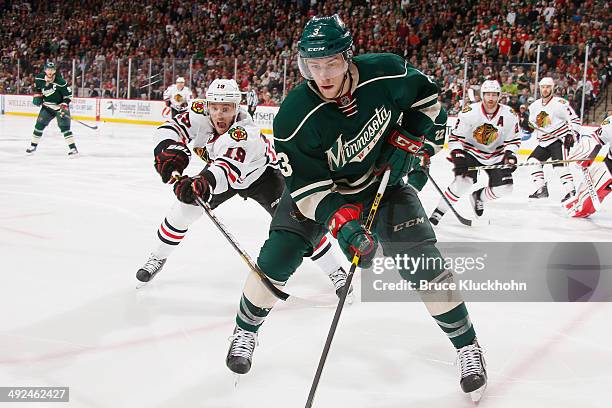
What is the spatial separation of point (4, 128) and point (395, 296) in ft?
35.8

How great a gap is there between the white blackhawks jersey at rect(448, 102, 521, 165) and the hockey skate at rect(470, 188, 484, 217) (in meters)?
0.23

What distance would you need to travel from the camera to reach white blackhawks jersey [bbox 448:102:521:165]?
4820 mm

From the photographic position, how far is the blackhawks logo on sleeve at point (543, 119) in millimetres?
6277

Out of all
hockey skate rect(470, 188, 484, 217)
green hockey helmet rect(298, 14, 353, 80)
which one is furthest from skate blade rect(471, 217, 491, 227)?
green hockey helmet rect(298, 14, 353, 80)

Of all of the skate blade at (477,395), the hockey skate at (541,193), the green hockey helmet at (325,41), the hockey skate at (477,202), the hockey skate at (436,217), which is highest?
the green hockey helmet at (325,41)

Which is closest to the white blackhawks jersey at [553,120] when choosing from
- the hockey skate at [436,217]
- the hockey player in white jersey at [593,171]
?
the hockey player in white jersey at [593,171]

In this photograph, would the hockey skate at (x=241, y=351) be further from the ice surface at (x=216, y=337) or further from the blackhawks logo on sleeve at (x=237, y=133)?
the blackhawks logo on sleeve at (x=237, y=133)

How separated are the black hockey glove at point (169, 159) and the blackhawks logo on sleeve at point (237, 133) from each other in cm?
22

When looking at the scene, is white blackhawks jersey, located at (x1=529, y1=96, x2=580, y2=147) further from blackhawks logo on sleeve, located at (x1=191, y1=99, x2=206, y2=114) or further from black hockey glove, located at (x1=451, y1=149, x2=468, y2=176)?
blackhawks logo on sleeve, located at (x1=191, y1=99, x2=206, y2=114)

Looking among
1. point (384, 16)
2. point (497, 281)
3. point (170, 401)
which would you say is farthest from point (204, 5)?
point (170, 401)

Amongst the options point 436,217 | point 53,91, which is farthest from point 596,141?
point 53,91

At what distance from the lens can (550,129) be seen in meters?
6.27

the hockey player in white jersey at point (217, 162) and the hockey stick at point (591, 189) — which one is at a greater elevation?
the hockey player in white jersey at point (217, 162)

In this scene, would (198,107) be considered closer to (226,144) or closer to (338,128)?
(226,144)
